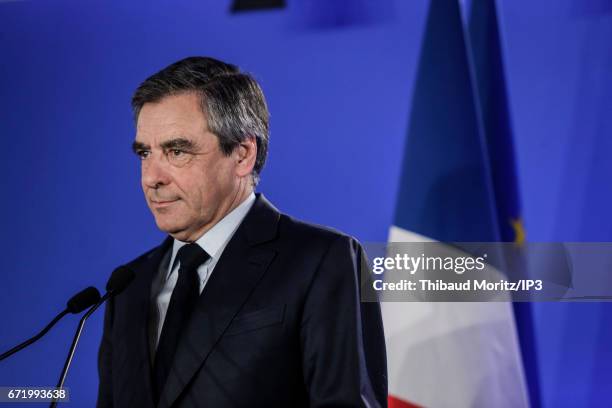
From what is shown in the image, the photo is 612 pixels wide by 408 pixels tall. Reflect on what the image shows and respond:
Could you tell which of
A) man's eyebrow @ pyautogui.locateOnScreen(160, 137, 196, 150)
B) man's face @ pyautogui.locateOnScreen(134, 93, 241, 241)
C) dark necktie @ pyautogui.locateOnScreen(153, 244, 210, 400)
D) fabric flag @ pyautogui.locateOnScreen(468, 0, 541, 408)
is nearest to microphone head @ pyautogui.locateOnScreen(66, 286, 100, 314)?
dark necktie @ pyautogui.locateOnScreen(153, 244, 210, 400)

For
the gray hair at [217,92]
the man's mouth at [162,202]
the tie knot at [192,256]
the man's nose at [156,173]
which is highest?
the gray hair at [217,92]

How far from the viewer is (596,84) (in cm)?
266

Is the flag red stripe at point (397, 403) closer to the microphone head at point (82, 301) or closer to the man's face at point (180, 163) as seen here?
the man's face at point (180, 163)

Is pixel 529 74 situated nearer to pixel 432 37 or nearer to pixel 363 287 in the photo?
pixel 432 37

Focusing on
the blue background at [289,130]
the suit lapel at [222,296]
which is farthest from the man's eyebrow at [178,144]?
the blue background at [289,130]

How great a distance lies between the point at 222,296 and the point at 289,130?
1.19 m

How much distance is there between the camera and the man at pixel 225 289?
1677mm

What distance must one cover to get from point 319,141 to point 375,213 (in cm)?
35

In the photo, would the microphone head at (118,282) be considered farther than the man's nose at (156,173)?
No

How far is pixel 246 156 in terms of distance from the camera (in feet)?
6.52

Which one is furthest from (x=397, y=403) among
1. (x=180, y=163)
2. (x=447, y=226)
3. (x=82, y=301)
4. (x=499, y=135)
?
(x=82, y=301)

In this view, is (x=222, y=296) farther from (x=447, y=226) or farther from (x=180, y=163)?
(x=447, y=226)

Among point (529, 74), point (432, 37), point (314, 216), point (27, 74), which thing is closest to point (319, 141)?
point (314, 216)

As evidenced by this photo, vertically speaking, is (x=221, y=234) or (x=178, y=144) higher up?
(x=178, y=144)
